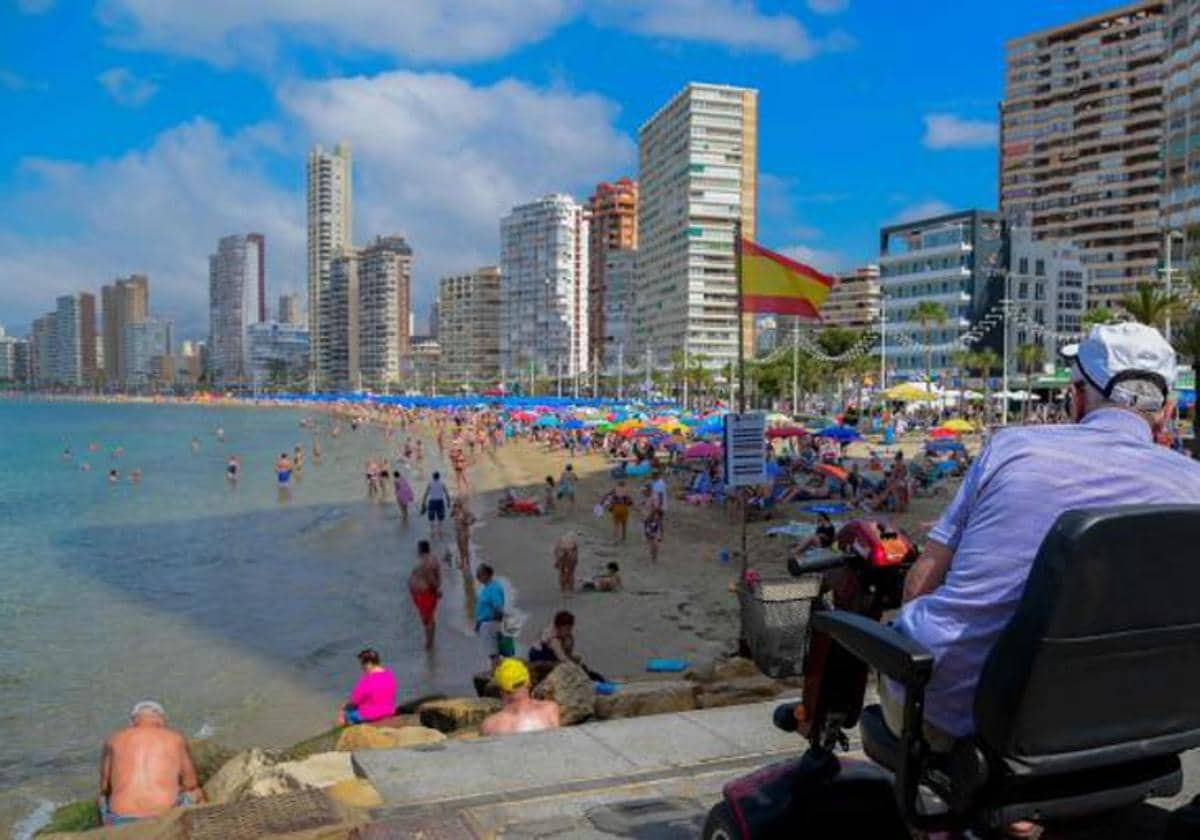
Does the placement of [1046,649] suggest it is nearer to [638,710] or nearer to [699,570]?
[638,710]

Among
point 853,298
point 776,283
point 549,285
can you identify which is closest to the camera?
point 776,283

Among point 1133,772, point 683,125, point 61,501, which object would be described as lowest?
point 61,501

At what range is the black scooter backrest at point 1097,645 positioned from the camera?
1.73 meters

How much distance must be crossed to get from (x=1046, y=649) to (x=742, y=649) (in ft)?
16.9

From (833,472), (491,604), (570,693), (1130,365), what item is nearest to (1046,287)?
(833,472)

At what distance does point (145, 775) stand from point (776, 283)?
967cm

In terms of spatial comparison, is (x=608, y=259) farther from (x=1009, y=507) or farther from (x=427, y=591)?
(x=1009, y=507)

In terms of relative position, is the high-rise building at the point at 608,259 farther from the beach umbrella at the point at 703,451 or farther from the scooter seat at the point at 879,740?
Answer: the scooter seat at the point at 879,740

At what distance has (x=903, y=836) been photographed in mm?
2398

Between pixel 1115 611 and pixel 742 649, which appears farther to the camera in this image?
pixel 742 649

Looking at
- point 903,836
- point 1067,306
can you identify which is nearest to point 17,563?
point 903,836

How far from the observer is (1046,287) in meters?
80.7

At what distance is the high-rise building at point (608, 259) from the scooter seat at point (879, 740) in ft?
450

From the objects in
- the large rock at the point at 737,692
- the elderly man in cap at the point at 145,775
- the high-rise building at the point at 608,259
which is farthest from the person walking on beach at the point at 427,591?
the high-rise building at the point at 608,259
